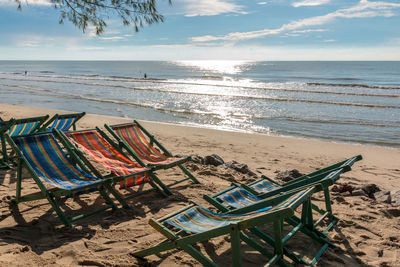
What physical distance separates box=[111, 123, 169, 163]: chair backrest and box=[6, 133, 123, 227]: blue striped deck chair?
919 millimetres

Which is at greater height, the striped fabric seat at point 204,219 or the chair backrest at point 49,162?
the chair backrest at point 49,162

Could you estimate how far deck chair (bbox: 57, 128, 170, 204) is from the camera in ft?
12.2

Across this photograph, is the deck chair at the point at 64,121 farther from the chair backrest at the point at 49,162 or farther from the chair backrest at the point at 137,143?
the chair backrest at the point at 49,162

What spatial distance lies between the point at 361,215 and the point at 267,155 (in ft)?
10.9

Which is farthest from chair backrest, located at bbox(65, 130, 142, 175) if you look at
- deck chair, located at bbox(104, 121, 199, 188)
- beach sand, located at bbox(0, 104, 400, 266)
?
beach sand, located at bbox(0, 104, 400, 266)

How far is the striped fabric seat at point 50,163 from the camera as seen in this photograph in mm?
3381

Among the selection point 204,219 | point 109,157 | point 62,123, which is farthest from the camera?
point 62,123

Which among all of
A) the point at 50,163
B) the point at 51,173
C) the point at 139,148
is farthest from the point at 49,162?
the point at 139,148

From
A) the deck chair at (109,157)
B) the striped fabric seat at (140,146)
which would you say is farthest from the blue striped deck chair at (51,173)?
the striped fabric seat at (140,146)

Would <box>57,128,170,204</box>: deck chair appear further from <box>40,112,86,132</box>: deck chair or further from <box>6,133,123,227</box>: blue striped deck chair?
<box>40,112,86,132</box>: deck chair

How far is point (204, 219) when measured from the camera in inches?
104

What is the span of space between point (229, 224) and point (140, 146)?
274 cm

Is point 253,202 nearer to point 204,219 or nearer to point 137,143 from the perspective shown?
point 204,219

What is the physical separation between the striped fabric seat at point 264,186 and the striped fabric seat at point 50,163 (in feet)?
5.45
